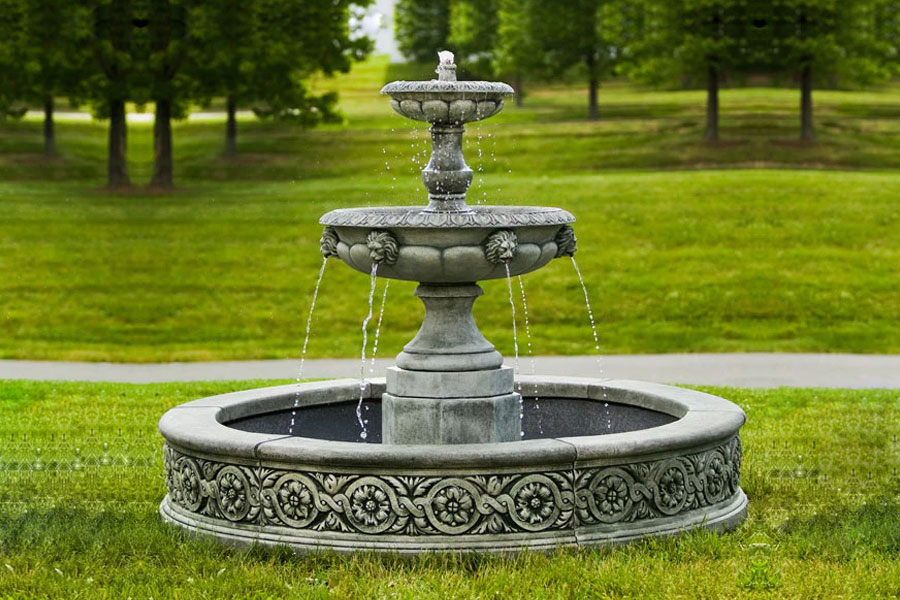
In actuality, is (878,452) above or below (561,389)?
below

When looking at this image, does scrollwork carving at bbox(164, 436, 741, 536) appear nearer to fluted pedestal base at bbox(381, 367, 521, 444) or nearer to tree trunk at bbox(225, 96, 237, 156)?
fluted pedestal base at bbox(381, 367, 521, 444)

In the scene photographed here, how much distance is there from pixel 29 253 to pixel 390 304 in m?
7.38

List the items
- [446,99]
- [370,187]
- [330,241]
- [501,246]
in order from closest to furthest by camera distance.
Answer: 1. [501,246]
2. [446,99]
3. [330,241]
4. [370,187]

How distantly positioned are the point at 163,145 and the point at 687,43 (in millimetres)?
13727

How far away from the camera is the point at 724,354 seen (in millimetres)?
15992

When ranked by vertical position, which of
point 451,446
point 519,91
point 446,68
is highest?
point 519,91

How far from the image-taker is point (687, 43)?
3200cm

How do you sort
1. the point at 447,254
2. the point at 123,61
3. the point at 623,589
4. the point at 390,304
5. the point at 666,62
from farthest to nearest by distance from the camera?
1. the point at 666,62
2. the point at 123,61
3. the point at 390,304
4. the point at 447,254
5. the point at 623,589

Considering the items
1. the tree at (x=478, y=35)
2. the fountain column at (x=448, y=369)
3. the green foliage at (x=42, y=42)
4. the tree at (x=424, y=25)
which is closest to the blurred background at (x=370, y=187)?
the green foliage at (x=42, y=42)

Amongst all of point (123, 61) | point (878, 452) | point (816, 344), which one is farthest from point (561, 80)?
point (878, 452)

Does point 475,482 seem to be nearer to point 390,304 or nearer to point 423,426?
point 423,426

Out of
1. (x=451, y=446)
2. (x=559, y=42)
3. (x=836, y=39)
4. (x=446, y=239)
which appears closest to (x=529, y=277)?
(x=446, y=239)

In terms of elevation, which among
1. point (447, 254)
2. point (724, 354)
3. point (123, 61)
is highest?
point (123, 61)

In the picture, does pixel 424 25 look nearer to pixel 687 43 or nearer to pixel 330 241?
pixel 687 43
